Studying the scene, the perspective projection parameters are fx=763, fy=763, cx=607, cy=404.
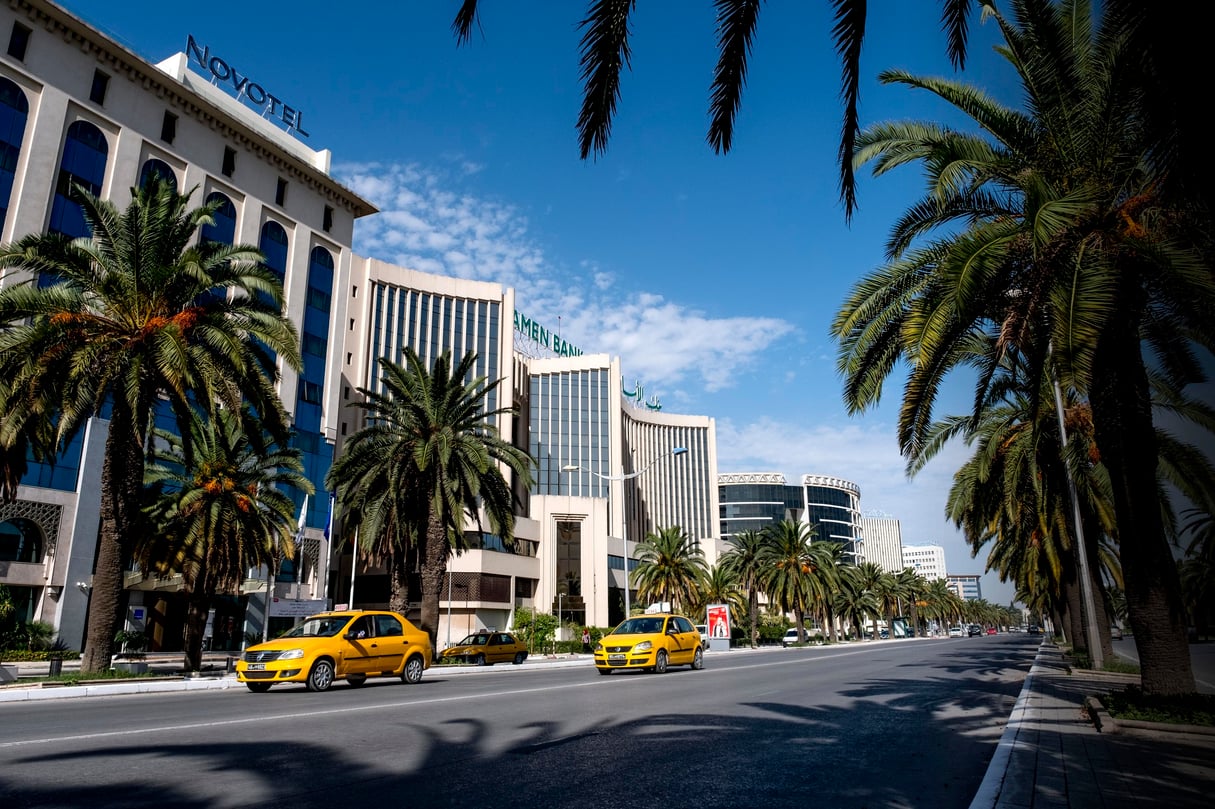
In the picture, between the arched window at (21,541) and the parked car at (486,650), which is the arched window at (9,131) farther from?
the parked car at (486,650)

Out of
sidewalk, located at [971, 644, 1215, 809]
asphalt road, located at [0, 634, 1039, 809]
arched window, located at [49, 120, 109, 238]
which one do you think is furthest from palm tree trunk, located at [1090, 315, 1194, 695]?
arched window, located at [49, 120, 109, 238]

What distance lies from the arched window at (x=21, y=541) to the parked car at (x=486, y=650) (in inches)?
758

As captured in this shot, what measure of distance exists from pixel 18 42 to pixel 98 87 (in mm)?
4221

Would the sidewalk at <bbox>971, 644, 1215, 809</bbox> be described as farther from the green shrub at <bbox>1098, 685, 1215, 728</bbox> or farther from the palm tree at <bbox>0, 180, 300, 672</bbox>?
the palm tree at <bbox>0, 180, 300, 672</bbox>

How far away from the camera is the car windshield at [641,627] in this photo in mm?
23281

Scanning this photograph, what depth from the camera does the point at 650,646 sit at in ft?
72.8

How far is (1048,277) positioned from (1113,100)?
2.40 meters

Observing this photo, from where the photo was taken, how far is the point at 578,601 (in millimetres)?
67500

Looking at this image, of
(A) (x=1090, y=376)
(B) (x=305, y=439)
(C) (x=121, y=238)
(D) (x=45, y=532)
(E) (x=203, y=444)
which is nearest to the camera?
(A) (x=1090, y=376)

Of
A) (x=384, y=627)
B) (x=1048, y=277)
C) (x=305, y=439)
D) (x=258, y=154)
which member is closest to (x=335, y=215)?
(x=258, y=154)

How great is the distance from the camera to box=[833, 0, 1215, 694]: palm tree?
959cm

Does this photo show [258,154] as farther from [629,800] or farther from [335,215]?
[629,800]

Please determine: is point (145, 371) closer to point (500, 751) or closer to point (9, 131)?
point (500, 751)

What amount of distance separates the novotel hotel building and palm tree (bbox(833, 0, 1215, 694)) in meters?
21.4
